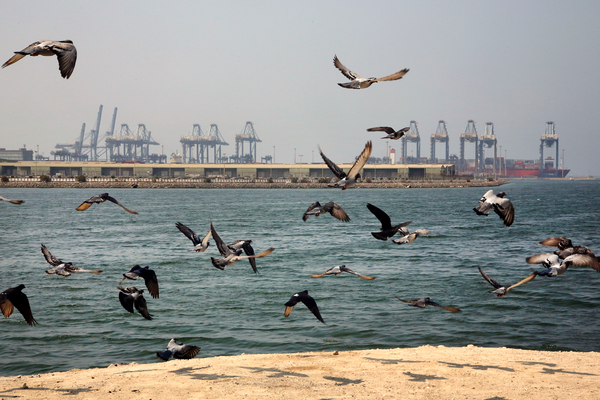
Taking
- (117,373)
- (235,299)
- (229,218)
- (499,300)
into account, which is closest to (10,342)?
(117,373)

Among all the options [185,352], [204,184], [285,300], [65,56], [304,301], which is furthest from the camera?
[204,184]

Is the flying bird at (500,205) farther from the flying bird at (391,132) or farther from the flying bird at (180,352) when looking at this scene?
the flying bird at (180,352)

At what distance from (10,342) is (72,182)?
501 ft

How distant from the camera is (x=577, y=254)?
24.7 feet

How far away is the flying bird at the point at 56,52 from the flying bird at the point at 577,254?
6.83 m

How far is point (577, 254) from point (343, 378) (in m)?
4.84

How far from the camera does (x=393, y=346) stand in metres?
13.9

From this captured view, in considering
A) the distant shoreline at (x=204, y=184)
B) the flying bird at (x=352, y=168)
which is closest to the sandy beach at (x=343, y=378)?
the flying bird at (x=352, y=168)

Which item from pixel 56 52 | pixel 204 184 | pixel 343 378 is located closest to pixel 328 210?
pixel 343 378

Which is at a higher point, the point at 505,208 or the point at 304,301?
the point at 505,208

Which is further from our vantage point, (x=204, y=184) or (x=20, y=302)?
(x=204, y=184)

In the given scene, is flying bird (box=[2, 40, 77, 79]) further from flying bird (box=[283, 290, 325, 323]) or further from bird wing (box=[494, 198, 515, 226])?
bird wing (box=[494, 198, 515, 226])

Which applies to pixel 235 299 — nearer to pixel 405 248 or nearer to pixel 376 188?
pixel 405 248

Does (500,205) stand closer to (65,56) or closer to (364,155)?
(364,155)
